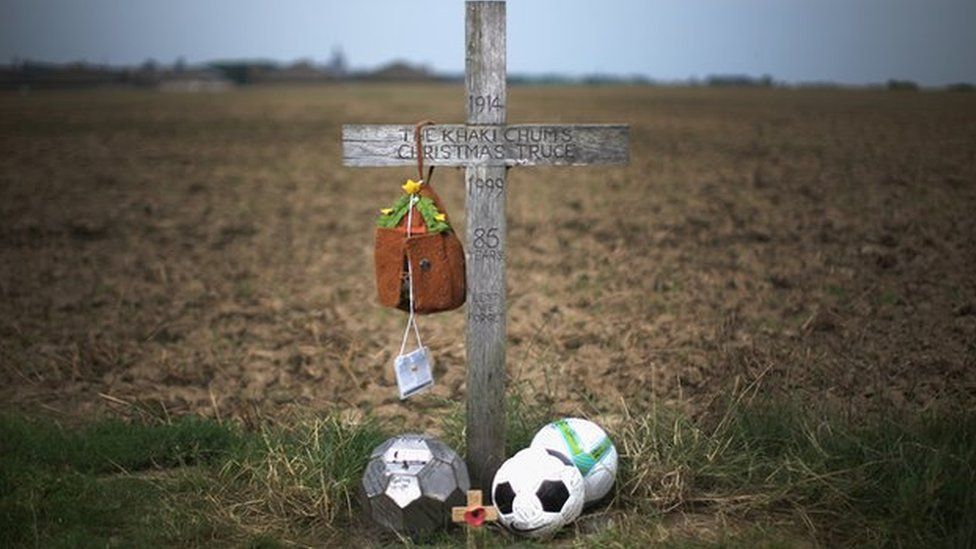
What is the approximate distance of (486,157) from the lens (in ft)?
18.6

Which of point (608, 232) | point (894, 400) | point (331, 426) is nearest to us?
point (331, 426)

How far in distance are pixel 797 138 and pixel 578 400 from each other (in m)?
24.6

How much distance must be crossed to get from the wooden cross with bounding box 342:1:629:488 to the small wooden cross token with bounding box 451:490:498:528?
1.79 ft

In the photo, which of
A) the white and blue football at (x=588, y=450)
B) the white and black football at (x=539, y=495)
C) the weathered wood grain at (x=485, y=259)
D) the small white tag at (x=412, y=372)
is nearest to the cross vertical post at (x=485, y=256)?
the weathered wood grain at (x=485, y=259)

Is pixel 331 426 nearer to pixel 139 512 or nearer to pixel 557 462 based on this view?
pixel 139 512

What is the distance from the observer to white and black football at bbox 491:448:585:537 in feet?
17.2

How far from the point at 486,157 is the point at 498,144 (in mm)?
98

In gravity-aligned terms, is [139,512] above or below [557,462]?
below

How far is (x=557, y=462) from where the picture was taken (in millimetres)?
5332

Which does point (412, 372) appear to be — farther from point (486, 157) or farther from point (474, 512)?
point (486, 157)

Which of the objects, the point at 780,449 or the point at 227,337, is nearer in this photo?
the point at 780,449

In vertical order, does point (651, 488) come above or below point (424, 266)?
below

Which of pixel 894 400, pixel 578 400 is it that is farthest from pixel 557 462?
pixel 894 400

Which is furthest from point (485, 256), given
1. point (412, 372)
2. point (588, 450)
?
point (588, 450)
